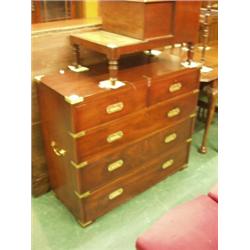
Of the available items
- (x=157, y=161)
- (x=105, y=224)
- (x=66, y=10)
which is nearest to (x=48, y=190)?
(x=105, y=224)

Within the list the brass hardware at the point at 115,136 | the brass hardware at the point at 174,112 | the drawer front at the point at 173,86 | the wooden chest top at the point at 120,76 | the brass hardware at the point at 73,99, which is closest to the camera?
the brass hardware at the point at 73,99

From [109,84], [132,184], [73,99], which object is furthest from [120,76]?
[132,184]

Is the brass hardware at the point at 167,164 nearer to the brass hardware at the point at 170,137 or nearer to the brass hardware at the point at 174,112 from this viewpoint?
the brass hardware at the point at 170,137

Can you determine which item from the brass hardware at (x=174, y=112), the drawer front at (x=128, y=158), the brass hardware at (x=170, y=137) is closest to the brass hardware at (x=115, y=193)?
the drawer front at (x=128, y=158)

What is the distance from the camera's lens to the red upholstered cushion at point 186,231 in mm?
958

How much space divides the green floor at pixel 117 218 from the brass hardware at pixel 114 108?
69cm

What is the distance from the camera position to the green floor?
5.14 ft

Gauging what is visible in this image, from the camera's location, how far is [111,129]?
1.49 metres

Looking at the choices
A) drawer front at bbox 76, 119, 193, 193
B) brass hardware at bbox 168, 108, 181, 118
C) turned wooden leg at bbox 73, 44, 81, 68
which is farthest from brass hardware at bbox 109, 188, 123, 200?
turned wooden leg at bbox 73, 44, 81, 68

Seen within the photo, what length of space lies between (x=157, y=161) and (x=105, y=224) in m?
0.51

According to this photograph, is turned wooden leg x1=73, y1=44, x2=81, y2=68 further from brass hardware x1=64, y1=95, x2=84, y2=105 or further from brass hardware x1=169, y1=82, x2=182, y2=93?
brass hardware x1=169, y1=82, x2=182, y2=93

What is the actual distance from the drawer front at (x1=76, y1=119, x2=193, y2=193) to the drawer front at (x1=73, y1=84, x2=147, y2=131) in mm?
210
